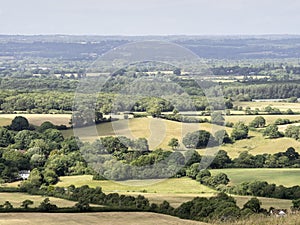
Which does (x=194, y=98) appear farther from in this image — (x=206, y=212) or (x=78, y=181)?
(x=206, y=212)

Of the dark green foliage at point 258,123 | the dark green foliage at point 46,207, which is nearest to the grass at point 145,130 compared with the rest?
the dark green foliage at point 46,207

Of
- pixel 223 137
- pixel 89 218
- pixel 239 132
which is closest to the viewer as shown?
pixel 89 218

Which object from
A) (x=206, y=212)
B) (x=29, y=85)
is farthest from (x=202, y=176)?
(x=29, y=85)

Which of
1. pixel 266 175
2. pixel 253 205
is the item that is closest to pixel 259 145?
pixel 266 175

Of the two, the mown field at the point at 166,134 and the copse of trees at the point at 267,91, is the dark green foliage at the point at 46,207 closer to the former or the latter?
the mown field at the point at 166,134

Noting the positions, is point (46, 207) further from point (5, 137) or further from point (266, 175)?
point (5, 137)

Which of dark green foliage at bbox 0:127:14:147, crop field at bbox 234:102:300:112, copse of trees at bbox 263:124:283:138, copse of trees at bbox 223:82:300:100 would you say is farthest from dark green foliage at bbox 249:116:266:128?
copse of trees at bbox 223:82:300:100

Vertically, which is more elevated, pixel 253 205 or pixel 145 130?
pixel 145 130

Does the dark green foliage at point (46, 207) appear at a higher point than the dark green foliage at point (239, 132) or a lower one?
higher
